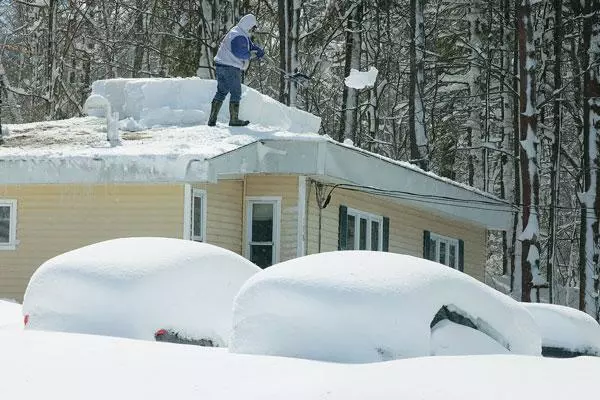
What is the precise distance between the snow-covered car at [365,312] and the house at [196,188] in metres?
7.79

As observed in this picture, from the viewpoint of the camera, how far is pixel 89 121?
21.0 metres

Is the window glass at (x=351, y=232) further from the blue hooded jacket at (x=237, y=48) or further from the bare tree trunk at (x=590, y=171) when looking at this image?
the bare tree trunk at (x=590, y=171)

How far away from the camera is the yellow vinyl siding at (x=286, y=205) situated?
55.7 feet

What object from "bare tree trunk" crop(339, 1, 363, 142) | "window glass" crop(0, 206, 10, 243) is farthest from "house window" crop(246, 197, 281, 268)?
"bare tree trunk" crop(339, 1, 363, 142)

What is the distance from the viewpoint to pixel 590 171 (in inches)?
909

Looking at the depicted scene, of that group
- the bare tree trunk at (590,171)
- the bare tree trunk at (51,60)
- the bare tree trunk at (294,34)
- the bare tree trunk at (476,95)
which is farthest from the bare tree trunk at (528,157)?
the bare tree trunk at (51,60)

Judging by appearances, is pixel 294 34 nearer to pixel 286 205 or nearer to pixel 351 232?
pixel 351 232

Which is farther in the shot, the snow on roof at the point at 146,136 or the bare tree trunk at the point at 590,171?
the bare tree trunk at the point at 590,171

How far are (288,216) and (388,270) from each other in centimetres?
932

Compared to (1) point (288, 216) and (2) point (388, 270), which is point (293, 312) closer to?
(2) point (388, 270)

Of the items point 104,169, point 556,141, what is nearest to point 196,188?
point 104,169

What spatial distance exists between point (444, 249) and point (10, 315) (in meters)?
12.2

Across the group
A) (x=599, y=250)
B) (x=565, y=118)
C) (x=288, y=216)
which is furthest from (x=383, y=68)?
(x=288, y=216)

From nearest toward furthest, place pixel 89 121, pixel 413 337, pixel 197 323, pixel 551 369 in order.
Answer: pixel 551 369, pixel 413 337, pixel 197 323, pixel 89 121
